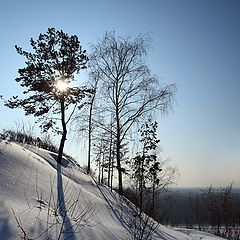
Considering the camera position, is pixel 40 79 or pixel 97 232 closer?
pixel 97 232

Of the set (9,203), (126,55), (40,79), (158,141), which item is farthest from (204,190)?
(9,203)

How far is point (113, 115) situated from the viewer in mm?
18953

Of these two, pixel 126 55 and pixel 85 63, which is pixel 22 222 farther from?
pixel 126 55

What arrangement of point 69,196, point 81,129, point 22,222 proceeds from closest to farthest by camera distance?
point 22,222 → point 69,196 → point 81,129

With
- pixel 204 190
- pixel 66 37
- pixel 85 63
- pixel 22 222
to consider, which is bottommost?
pixel 204 190

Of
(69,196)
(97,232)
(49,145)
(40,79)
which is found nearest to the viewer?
(97,232)

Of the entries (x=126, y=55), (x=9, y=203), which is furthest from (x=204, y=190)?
(x=9, y=203)

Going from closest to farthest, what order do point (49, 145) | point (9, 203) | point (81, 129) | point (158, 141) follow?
point (9, 203), point (158, 141), point (81, 129), point (49, 145)

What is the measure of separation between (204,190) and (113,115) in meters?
20.4

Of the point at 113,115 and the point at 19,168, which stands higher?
the point at 113,115

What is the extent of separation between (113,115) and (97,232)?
12.2 meters

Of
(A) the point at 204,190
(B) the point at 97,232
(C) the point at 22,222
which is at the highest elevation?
(C) the point at 22,222

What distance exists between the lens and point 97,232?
7.07m

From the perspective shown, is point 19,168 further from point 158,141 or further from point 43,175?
point 158,141
